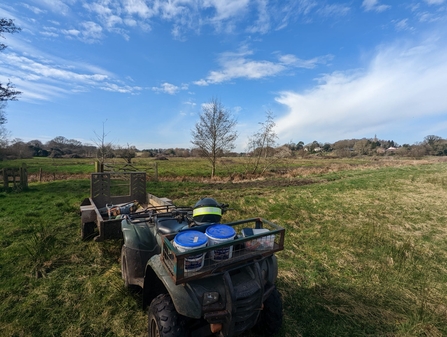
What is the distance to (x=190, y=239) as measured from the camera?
232cm

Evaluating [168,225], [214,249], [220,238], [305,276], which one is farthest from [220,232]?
[305,276]

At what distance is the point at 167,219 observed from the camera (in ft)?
11.6

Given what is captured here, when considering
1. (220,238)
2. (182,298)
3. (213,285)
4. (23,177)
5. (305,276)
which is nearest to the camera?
(182,298)

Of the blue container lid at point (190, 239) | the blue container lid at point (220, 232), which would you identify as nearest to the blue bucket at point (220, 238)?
the blue container lid at point (220, 232)

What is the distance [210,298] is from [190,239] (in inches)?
21.7

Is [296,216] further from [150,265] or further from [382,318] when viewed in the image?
[150,265]

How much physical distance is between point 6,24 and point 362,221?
20.9m

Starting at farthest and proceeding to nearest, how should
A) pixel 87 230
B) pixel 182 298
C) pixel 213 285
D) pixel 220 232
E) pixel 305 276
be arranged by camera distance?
1. pixel 87 230
2. pixel 305 276
3. pixel 220 232
4. pixel 213 285
5. pixel 182 298

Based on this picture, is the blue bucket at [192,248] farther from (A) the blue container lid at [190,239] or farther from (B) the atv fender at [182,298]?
(B) the atv fender at [182,298]

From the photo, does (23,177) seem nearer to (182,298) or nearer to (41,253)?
(41,253)

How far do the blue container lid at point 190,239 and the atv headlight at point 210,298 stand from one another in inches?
17.2

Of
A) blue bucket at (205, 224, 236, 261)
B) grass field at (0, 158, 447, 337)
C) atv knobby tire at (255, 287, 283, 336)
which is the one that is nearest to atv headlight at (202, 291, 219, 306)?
blue bucket at (205, 224, 236, 261)

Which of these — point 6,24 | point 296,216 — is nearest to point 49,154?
point 6,24

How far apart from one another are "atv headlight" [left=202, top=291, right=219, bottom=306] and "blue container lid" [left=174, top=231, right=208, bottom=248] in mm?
437
